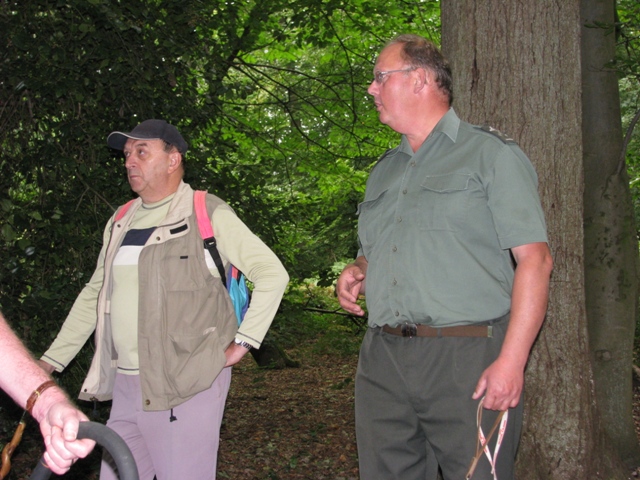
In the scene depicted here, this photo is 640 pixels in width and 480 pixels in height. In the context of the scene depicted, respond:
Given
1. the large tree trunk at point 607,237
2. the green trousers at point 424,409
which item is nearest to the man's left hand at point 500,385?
the green trousers at point 424,409

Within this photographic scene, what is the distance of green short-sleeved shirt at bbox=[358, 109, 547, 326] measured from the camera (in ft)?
9.32

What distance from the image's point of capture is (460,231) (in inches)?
115

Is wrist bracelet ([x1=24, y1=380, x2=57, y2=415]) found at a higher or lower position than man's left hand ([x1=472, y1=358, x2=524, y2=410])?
higher

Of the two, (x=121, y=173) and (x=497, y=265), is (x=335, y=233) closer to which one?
(x=121, y=173)

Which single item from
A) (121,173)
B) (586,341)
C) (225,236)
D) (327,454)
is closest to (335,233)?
(327,454)

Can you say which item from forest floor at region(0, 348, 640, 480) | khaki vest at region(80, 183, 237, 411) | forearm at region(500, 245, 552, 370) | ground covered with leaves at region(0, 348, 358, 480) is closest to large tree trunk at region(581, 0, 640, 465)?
forest floor at region(0, 348, 640, 480)

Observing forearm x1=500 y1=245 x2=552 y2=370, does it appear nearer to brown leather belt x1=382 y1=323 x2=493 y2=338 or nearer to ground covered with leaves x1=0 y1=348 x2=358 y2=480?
brown leather belt x1=382 y1=323 x2=493 y2=338

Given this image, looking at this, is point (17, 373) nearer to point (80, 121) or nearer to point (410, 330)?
point (410, 330)

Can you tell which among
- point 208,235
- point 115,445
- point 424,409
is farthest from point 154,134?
point 115,445

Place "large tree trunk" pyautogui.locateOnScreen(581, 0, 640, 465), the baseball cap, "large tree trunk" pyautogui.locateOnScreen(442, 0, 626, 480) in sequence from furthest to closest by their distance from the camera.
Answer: "large tree trunk" pyautogui.locateOnScreen(581, 0, 640, 465), "large tree trunk" pyautogui.locateOnScreen(442, 0, 626, 480), the baseball cap

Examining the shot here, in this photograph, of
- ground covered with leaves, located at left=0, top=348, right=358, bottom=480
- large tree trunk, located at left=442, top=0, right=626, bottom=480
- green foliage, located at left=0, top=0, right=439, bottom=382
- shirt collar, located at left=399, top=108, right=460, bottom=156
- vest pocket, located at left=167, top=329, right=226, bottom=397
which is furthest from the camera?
ground covered with leaves, located at left=0, top=348, right=358, bottom=480

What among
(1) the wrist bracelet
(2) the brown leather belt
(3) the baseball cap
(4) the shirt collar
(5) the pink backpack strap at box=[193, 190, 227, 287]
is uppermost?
(3) the baseball cap

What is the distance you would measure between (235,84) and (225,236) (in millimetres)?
3553

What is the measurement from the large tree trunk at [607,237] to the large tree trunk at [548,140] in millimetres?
2141
